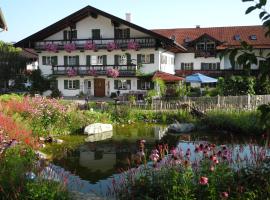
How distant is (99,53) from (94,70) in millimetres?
2215

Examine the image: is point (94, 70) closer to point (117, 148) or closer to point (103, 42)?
point (103, 42)

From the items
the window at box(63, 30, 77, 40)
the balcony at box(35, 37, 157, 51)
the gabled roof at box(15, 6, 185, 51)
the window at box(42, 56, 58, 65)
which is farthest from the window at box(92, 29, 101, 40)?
the window at box(42, 56, 58, 65)

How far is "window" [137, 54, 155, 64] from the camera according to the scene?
42531mm

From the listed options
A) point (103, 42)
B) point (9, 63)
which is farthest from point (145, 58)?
point (9, 63)

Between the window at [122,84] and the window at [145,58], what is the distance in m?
2.44

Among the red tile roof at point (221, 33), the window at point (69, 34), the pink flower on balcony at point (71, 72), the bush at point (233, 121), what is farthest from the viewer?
the red tile roof at point (221, 33)

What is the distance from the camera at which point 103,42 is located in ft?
143

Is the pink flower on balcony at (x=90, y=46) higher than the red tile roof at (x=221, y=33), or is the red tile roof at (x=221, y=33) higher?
the red tile roof at (x=221, y=33)

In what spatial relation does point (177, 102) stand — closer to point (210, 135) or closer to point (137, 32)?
point (210, 135)

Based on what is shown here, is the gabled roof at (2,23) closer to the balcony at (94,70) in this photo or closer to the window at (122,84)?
the balcony at (94,70)

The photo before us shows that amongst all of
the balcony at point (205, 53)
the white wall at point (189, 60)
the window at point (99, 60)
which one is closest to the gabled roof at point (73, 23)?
the window at point (99, 60)

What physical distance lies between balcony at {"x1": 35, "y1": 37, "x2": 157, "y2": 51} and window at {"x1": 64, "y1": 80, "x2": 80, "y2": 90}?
11.7ft

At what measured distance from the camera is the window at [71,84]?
44.9 m

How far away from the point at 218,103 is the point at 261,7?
79.9 feet
